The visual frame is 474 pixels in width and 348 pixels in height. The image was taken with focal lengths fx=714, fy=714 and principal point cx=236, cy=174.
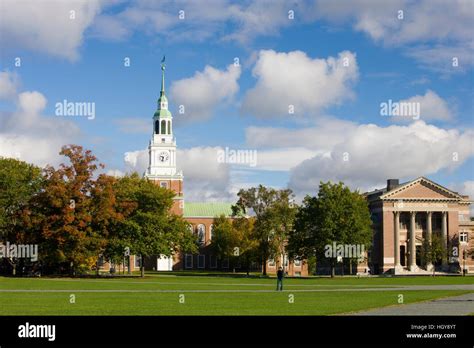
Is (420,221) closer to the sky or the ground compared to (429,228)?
closer to the sky

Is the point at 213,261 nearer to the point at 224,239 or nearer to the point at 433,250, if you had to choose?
the point at 224,239

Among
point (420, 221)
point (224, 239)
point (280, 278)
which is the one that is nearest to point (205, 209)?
point (224, 239)

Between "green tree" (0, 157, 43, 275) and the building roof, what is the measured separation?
198 ft

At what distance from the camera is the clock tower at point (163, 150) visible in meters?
134

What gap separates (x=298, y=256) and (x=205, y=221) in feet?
171

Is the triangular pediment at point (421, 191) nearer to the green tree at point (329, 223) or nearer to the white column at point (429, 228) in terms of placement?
the white column at point (429, 228)

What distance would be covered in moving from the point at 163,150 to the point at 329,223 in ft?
184

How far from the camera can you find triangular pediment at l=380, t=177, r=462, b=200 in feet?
378

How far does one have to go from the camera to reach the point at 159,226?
3342 inches

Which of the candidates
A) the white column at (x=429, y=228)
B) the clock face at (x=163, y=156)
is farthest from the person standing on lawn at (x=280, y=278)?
the clock face at (x=163, y=156)

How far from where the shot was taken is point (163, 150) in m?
136

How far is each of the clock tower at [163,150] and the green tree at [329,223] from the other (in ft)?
155

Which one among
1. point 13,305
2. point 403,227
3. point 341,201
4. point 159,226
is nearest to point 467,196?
point 403,227
